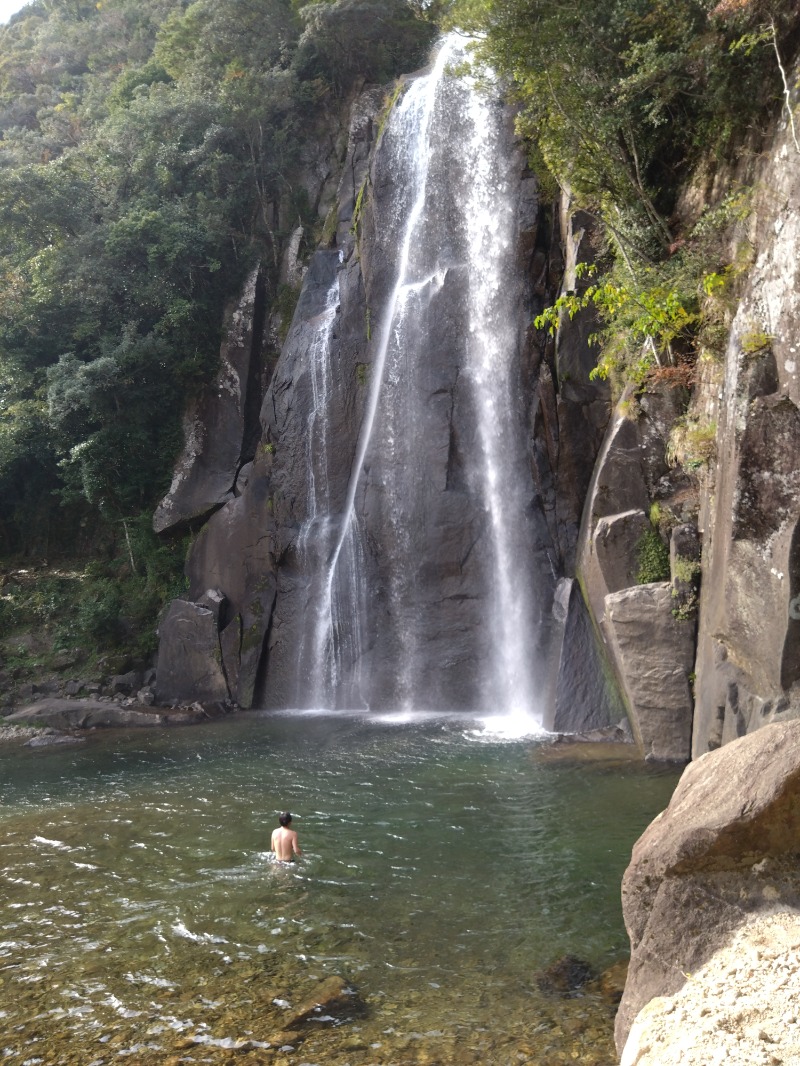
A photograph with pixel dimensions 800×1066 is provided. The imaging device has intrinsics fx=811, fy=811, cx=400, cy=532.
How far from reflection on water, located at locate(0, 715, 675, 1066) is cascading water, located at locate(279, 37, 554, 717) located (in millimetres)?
3964

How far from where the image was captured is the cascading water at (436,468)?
53.4ft

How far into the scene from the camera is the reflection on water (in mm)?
5148

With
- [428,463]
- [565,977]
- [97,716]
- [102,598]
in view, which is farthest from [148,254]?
[565,977]

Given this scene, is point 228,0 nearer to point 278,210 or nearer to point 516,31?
point 278,210

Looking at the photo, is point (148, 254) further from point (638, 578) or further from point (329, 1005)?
point (329, 1005)

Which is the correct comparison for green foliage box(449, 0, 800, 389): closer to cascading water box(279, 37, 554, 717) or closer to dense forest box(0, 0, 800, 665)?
dense forest box(0, 0, 800, 665)

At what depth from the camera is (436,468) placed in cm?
1711

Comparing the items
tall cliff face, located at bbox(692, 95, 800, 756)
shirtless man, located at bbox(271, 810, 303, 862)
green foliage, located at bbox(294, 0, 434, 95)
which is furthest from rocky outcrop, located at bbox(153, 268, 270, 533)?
tall cliff face, located at bbox(692, 95, 800, 756)

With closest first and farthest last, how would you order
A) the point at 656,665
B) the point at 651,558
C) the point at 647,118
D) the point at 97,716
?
the point at 656,665 < the point at 647,118 < the point at 651,558 < the point at 97,716

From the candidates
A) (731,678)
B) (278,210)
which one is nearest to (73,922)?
(731,678)

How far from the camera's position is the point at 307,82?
25438 millimetres

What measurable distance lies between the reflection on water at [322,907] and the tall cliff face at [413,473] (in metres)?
4.15

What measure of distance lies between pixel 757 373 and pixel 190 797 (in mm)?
8880

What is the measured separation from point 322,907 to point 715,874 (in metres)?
3.92
